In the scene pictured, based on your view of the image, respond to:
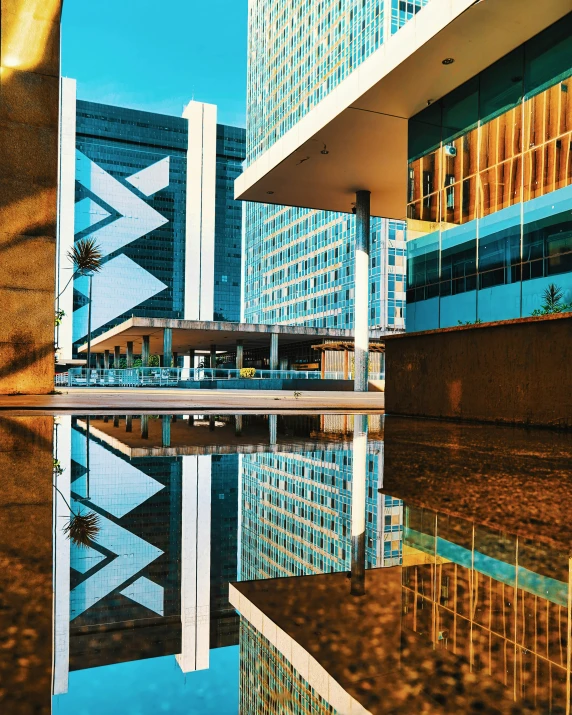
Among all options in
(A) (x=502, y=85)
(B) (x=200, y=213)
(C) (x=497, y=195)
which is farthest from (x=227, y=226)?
(C) (x=497, y=195)

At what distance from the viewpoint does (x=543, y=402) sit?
21.9 ft

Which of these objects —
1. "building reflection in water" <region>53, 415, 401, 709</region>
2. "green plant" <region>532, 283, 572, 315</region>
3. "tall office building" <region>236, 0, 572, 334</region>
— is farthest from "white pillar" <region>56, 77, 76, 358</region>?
"building reflection in water" <region>53, 415, 401, 709</region>

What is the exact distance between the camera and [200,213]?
13475 cm

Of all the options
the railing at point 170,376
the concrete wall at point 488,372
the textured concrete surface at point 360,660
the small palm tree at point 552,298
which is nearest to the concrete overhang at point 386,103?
the small palm tree at point 552,298

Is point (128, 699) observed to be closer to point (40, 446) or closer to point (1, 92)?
point (40, 446)

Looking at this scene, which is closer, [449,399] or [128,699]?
[128,699]

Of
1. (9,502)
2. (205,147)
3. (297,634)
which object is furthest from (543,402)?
(205,147)

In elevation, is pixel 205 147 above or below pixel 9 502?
above

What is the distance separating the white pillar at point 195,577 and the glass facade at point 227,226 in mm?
134846

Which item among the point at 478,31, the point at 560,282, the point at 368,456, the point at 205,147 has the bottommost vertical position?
the point at 368,456

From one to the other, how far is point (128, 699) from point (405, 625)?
19.1 inches

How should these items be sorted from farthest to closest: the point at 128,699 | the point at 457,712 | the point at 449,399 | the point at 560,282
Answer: the point at 449,399, the point at 560,282, the point at 128,699, the point at 457,712

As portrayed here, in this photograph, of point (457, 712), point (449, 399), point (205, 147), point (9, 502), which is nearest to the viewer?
point (457, 712)

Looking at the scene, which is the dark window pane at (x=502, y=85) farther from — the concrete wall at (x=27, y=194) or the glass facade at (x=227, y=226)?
the glass facade at (x=227, y=226)
